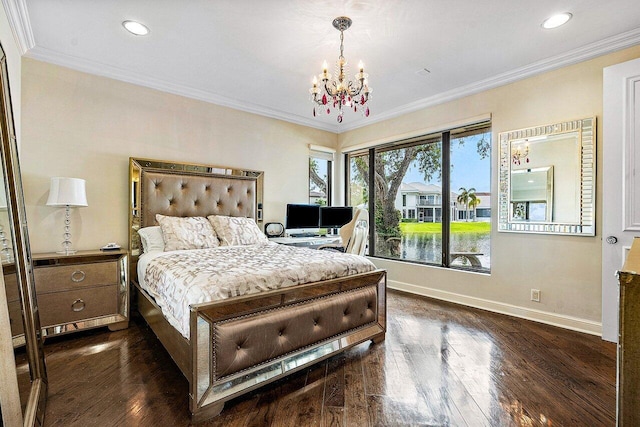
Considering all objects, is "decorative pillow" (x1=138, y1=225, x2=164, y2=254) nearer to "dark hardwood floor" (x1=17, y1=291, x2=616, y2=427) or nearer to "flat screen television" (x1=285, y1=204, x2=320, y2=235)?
"dark hardwood floor" (x1=17, y1=291, x2=616, y2=427)

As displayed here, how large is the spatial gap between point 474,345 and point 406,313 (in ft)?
2.89

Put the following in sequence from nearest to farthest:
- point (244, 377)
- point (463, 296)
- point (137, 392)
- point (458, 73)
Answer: point (244, 377) < point (137, 392) < point (458, 73) < point (463, 296)

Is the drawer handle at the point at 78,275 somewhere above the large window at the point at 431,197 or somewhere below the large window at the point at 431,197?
below

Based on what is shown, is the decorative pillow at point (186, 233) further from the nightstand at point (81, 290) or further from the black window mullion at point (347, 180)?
the black window mullion at point (347, 180)

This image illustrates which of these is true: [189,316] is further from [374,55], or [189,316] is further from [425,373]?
[374,55]

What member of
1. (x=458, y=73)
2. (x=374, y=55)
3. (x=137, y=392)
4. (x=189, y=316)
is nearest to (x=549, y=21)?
(x=458, y=73)

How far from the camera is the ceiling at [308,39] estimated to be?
2201 mm

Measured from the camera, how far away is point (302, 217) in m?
4.45

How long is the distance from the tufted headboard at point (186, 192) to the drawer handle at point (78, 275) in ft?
1.61

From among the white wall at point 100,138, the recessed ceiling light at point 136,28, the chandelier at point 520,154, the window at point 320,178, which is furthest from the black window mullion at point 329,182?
the recessed ceiling light at point 136,28

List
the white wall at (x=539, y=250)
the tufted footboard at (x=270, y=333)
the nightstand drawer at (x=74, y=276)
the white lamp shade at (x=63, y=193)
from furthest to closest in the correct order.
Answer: the white wall at (x=539, y=250) → the white lamp shade at (x=63, y=193) → the nightstand drawer at (x=74, y=276) → the tufted footboard at (x=270, y=333)

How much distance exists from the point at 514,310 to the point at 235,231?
318 cm

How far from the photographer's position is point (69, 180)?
8.88ft

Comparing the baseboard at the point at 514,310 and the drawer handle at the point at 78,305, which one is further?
the baseboard at the point at 514,310
